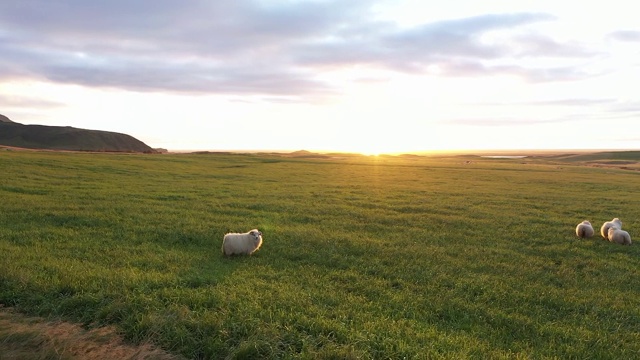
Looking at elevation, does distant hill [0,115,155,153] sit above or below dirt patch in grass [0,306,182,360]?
above

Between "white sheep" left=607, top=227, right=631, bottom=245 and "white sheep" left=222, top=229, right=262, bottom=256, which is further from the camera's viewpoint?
"white sheep" left=607, top=227, right=631, bottom=245

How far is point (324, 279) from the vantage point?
910 centimetres

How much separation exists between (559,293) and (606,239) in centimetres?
719

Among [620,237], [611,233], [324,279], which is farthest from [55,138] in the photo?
[620,237]

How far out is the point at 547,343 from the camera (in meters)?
6.65

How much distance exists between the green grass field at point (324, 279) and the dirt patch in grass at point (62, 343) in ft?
1.07

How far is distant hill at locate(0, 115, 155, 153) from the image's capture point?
15575 cm

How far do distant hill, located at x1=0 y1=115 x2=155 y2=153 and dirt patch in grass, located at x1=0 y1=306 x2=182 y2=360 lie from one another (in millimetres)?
161123

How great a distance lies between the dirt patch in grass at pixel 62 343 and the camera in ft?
A: 17.5

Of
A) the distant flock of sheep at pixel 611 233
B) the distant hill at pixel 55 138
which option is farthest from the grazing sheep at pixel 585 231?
the distant hill at pixel 55 138

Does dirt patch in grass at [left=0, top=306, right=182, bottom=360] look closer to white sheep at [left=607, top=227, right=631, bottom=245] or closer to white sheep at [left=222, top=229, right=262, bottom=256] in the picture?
white sheep at [left=222, top=229, right=262, bottom=256]

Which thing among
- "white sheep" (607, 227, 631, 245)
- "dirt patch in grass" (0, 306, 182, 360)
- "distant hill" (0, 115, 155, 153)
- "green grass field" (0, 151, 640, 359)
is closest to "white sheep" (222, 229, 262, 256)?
"green grass field" (0, 151, 640, 359)

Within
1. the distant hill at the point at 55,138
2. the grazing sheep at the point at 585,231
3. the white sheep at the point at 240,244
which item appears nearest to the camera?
the white sheep at the point at 240,244

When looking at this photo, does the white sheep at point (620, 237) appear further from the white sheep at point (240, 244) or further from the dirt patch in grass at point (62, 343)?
the dirt patch in grass at point (62, 343)
